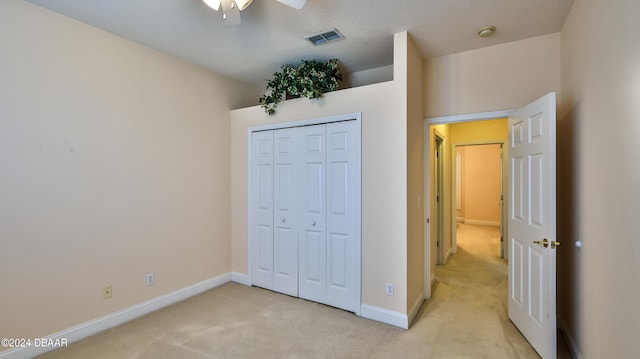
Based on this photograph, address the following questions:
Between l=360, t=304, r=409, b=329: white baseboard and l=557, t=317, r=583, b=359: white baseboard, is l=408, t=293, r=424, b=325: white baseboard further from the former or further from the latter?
l=557, t=317, r=583, b=359: white baseboard

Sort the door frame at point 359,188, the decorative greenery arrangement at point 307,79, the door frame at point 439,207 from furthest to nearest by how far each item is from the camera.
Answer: the door frame at point 439,207
the decorative greenery arrangement at point 307,79
the door frame at point 359,188

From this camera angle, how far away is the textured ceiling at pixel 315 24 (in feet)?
7.39

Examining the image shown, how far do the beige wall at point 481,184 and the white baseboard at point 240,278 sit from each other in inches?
273

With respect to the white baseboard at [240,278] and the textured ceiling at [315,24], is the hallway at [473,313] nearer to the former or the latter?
the white baseboard at [240,278]

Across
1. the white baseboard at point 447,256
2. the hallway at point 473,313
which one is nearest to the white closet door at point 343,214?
the hallway at point 473,313

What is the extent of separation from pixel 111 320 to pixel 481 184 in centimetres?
862

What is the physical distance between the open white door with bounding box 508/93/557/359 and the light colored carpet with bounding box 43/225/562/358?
0.78 feet

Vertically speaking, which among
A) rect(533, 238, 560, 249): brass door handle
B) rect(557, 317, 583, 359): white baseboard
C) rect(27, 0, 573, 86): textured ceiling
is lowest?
rect(557, 317, 583, 359): white baseboard

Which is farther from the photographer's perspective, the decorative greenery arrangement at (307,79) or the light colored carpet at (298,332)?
the decorative greenery arrangement at (307,79)


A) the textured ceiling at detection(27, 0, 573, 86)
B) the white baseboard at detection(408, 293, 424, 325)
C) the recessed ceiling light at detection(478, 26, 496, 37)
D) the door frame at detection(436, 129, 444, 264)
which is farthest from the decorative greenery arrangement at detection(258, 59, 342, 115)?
the white baseboard at detection(408, 293, 424, 325)

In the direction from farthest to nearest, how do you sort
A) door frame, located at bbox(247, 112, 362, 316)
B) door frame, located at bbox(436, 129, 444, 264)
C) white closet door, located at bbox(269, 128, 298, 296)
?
door frame, located at bbox(436, 129, 444, 264) < white closet door, located at bbox(269, 128, 298, 296) < door frame, located at bbox(247, 112, 362, 316)

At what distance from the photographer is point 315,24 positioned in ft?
8.36

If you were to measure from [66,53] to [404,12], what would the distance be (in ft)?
9.38

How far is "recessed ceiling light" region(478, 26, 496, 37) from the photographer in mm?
2559
